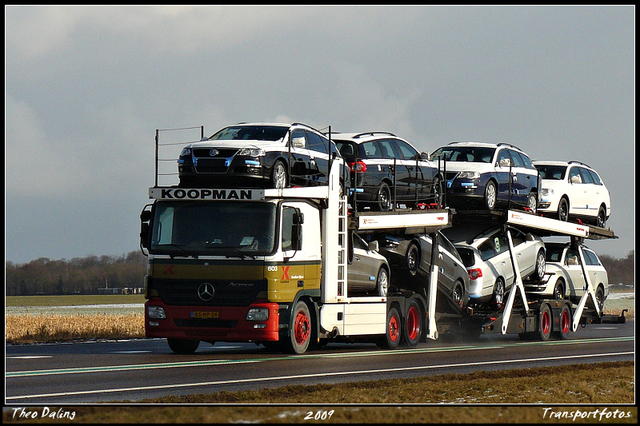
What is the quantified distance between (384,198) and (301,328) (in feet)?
12.7

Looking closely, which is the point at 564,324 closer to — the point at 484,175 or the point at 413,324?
the point at 484,175

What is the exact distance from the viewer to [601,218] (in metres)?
27.4

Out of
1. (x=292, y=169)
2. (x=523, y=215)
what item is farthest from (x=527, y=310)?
(x=292, y=169)

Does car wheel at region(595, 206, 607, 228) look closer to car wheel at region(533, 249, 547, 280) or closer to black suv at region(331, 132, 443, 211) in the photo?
car wheel at region(533, 249, 547, 280)

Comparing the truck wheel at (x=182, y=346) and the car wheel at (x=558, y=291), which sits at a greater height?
the car wheel at (x=558, y=291)

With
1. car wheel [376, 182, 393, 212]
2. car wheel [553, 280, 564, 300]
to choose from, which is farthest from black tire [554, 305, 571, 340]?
car wheel [376, 182, 393, 212]

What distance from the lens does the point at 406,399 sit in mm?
10570

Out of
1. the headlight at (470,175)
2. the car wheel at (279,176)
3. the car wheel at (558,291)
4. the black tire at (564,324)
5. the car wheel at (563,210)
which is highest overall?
the headlight at (470,175)

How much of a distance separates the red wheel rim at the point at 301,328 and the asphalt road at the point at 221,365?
0.34 meters

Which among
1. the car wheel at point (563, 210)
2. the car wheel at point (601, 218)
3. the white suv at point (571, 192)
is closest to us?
the white suv at point (571, 192)

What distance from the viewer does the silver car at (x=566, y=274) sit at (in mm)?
24859

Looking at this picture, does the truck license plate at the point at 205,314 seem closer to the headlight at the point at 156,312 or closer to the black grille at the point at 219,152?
the headlight at the point at 156,312

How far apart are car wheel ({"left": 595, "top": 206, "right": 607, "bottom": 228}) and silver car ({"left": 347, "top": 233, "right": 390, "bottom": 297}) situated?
33.9 ft

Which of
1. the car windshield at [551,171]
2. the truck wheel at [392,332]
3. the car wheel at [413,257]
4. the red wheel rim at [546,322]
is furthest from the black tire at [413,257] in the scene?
the car windshield at [551,171]
